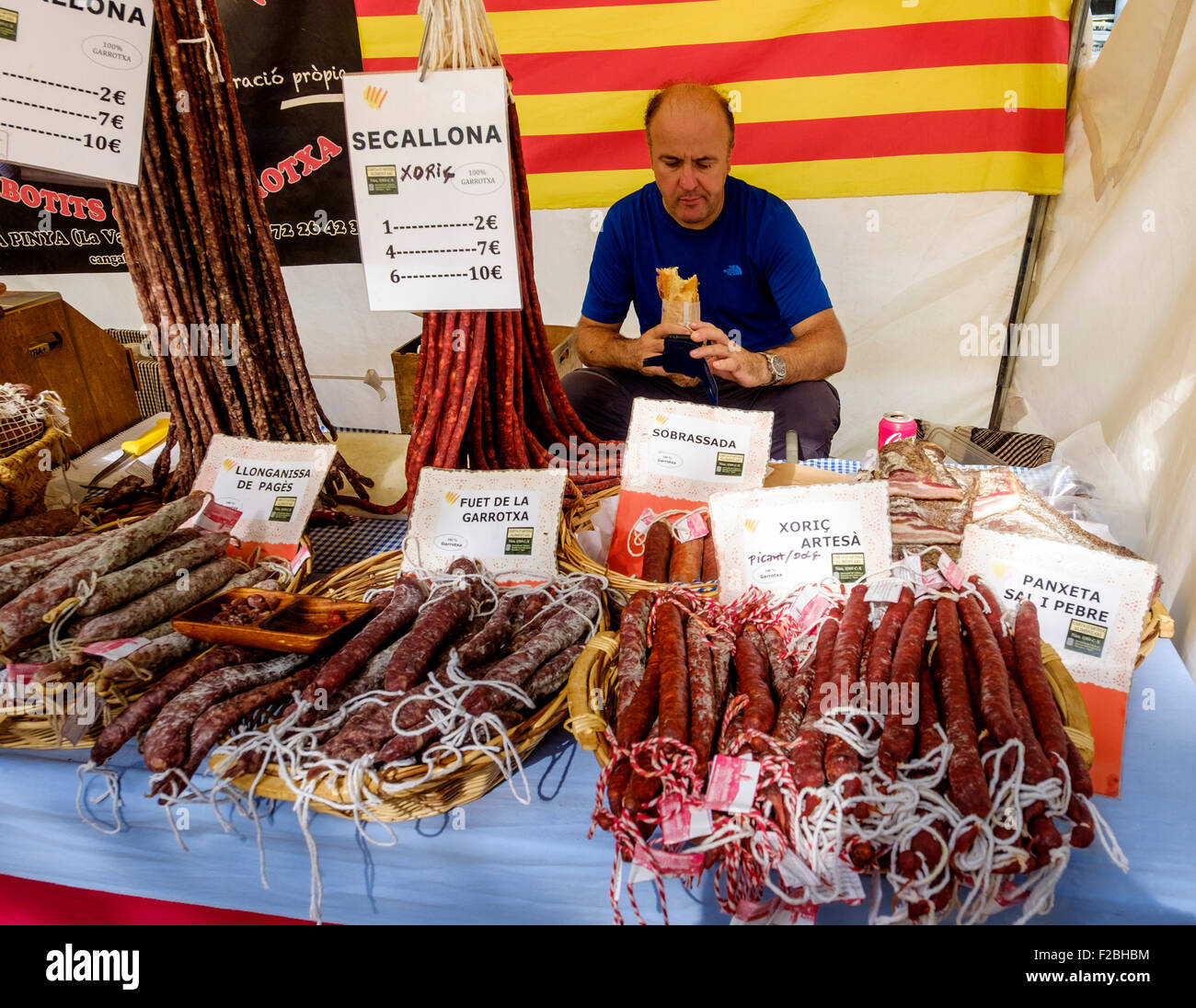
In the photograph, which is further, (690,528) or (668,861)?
(690,528)

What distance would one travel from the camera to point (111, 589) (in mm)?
2078

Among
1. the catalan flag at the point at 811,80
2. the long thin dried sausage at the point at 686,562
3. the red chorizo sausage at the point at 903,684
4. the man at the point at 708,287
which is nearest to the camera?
the red chorizo sausage at the point at 903,684

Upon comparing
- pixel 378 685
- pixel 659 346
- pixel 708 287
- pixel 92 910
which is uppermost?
pixel 708 287

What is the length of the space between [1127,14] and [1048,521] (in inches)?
105

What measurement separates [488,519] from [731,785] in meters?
1.24

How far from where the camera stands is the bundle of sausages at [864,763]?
1.36 metres

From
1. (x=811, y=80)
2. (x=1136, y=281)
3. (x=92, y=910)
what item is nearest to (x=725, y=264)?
(x=811, y=80)

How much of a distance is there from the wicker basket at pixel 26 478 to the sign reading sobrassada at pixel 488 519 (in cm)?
129

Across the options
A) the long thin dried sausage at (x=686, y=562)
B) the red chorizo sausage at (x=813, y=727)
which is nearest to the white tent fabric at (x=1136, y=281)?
the red chorizo sausage at (x=813, y=727)

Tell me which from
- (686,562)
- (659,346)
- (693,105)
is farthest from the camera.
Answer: (693,105)

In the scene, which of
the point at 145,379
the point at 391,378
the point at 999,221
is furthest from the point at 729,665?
the point at 391,378

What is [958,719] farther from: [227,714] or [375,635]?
[227,714]

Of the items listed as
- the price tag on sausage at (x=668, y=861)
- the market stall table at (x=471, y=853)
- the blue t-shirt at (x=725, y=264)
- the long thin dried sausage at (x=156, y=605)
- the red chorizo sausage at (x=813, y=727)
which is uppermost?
the blue t-shirt at (x=725, y=264)

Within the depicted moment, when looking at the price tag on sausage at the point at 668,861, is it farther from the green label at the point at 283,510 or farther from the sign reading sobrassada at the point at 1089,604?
the green label at the point at 283,510
